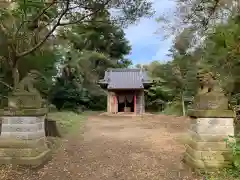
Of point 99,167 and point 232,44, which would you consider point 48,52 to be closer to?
point 99,167

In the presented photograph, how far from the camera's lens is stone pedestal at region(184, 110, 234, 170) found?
5297 millimetres

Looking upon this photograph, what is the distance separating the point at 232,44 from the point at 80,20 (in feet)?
11.0

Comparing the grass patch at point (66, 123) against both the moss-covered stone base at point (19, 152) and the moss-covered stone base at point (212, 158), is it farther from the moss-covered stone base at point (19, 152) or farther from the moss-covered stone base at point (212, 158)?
the moss-covered stone base at point (212, 158)

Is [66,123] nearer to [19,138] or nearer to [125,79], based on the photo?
[19,138]

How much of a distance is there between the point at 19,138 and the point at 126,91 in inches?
721

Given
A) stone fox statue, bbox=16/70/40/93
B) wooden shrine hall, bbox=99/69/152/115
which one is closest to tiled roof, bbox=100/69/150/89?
wooden shrine hall, bbox=99/69/152/115

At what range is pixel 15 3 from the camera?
249 inches

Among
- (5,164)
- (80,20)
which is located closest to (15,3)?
(80,20)

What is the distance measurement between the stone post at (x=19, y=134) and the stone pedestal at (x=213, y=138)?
3.10 metres

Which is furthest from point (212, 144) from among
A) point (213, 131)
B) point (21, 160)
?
Answer: point (21, 160)

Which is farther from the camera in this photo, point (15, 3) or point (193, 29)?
point (193, 29)

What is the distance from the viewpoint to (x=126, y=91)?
23.7 metres

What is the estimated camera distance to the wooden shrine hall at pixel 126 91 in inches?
910

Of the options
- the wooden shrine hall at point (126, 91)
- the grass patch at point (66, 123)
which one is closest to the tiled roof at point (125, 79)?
the wooden shrine hall at point (126, 91)
